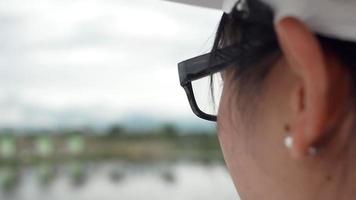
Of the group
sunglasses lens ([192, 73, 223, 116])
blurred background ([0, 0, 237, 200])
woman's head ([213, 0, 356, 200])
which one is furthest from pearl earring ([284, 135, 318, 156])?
blurred background ([0, 0, 237, 200])

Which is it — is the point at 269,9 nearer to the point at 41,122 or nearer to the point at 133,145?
the point at 133,145

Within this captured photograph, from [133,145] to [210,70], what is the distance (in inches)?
59.4

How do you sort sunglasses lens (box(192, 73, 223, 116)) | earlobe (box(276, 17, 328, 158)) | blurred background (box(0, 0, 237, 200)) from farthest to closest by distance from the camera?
blurred background (box(0, 0, 237, 200)) → sunglasses lens (box(192, 73, 223, 116)) → earlobe (box(276, 17, 328, 158))

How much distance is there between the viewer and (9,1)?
1.85m

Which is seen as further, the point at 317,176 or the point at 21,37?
the point at 21,37

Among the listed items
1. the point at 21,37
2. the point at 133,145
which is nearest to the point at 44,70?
the point at 21,37

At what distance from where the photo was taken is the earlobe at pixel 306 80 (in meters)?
0.54

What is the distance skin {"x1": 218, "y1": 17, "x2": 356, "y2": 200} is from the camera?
54 centimetres

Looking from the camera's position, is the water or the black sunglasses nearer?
the black sunglasses

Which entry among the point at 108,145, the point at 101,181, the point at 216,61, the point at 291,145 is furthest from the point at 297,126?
the point at 101,181

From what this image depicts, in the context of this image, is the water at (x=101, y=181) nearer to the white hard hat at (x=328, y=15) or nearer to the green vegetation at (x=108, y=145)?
the green vegetation at (x=108, y=145)

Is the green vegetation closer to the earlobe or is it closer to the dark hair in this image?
the dark hair

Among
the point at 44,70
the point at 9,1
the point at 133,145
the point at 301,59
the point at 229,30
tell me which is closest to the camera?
the point at 301,59

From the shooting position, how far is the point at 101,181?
2.46 m
